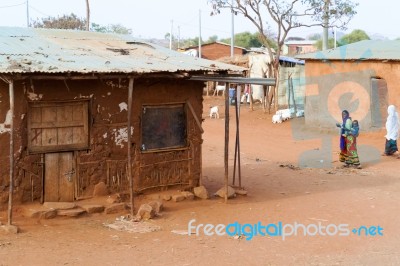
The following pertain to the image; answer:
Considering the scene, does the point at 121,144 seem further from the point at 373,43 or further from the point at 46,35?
the point at 373,43

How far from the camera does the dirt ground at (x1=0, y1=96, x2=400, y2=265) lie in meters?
7.15

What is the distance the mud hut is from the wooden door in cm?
2

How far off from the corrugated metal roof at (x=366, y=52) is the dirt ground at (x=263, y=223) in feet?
16.2

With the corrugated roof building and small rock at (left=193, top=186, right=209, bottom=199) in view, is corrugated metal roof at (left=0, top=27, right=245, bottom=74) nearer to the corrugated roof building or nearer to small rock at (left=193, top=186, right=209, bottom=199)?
small rock at (left=193, top=186, right=209, bottom=199)

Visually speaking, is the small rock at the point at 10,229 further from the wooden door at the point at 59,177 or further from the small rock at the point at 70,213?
the wooden door at the point at 59,177

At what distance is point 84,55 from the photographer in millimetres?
9484

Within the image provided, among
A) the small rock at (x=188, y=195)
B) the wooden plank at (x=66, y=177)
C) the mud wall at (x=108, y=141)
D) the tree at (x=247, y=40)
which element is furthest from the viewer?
the tree at (x=247, y=40)

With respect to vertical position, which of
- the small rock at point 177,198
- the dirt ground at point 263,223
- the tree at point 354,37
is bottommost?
the dirt ground at point 263,223

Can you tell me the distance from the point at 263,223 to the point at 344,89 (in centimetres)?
1162

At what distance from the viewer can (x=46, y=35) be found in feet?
34.7

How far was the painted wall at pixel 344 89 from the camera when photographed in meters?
18.3

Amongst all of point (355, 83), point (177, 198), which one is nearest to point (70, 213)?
point (177, 198)

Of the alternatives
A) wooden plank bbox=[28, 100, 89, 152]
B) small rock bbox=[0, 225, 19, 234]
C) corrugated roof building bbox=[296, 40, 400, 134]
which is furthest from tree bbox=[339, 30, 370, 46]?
small rock bbox=[0, 225, 19, 234]

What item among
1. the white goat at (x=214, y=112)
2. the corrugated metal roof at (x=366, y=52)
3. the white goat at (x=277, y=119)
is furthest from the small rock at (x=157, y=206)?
the white goat at (x=214, y=112)
